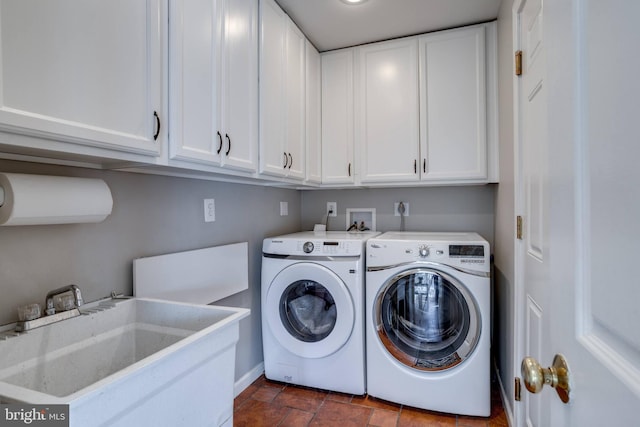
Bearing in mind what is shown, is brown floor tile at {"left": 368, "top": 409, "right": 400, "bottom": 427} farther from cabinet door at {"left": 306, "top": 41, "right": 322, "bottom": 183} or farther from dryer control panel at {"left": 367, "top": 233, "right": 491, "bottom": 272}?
cabinet door at {"left": 306, "top": 41, "right": 322, "bottom": 183}

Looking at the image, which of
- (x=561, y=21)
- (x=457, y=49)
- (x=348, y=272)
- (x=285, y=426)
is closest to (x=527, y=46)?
(x=457, y=49)

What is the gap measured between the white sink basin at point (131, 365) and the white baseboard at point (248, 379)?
1.00m

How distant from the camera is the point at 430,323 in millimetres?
1907

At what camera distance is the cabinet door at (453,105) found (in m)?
2.18

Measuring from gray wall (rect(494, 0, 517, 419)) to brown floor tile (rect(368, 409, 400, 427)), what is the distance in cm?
60

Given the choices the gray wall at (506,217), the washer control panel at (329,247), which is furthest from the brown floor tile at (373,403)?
the washer control panel at (329,247)

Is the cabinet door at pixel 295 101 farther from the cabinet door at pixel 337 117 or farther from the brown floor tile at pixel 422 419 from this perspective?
the brown floor tile at pixel 422 419

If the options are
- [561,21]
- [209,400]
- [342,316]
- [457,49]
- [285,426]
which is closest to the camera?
[561,21]

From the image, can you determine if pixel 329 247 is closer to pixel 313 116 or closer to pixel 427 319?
pixel 427 319

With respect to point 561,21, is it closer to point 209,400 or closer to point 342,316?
point 209,400

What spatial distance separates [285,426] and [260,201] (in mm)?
1388

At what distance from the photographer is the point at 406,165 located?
2.36 metres

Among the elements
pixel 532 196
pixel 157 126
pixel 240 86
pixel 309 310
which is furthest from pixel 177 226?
pixel 532 196

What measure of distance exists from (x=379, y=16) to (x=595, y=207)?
2072 mm
